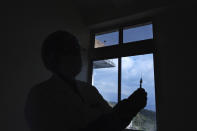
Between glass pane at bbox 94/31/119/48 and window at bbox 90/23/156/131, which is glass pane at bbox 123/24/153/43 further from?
glass pane at bbox 94/31/119/48

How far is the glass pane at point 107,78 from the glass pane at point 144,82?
6.4 inches

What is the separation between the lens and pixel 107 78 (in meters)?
3.38

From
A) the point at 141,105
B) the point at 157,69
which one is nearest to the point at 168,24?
the point at 157,69

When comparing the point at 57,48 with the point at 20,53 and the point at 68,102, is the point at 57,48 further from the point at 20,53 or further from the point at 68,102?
the point at 20,53

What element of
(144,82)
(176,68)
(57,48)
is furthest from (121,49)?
(57,48)

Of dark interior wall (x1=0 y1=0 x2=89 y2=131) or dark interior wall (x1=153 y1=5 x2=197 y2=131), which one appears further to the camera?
dark interior wall (x1=153 y1=5 x2=197 y2=131)

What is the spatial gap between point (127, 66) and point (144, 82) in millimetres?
515

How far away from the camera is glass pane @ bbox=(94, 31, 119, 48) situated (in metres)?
3.52

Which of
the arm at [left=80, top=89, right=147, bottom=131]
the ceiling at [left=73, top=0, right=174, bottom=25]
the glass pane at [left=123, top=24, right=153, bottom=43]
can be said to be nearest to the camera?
the arm at [left=80, top=89, right=147, bottom=131]

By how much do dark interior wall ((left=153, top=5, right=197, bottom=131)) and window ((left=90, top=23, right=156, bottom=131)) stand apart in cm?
18

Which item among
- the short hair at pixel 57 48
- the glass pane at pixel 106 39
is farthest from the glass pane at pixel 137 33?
the short hair at pixel 57 48

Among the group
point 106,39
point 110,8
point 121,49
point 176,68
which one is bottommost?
point 176,68

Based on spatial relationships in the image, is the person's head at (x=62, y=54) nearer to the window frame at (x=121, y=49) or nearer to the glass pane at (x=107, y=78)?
the window frame at (x=121, y=49)

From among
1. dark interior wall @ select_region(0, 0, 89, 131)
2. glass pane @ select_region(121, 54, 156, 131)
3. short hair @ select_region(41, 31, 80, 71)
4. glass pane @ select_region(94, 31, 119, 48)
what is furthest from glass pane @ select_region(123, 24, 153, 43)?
short hair @ select_region(41, 31, 80, 71)
